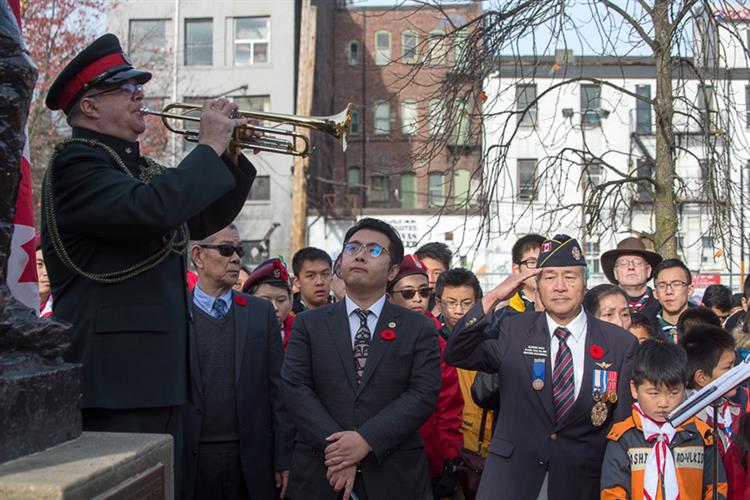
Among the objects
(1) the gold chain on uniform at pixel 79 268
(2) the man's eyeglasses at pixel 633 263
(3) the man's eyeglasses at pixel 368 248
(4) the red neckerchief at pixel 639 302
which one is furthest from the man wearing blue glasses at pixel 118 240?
(2) the man's eyeglasses at pixel 633 263

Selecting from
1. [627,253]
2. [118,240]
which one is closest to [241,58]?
[627,253]

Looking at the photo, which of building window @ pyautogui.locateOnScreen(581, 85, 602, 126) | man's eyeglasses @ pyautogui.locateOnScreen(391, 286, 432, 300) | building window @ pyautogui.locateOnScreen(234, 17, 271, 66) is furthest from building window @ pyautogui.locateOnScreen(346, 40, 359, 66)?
man's eyeglasses @ pyautogui.locateOnScreen(391, 286, 432, 300)

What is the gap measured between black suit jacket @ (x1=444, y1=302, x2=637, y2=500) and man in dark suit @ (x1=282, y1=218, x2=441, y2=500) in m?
0.34

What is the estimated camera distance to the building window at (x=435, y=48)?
24.3 ft

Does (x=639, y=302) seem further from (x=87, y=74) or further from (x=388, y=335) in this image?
(x=87, y=74)

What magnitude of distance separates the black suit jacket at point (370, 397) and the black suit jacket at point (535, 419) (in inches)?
12.4

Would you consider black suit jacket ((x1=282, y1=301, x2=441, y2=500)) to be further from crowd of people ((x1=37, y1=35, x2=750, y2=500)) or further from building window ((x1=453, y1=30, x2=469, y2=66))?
building window ((x1=453, y1=30, x2=469, y2=66))

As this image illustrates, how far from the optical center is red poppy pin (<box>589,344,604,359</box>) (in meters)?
4.30

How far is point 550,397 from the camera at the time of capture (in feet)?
13.9

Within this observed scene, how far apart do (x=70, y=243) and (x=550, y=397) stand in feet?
8.15

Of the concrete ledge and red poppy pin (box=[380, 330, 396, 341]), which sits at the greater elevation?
red poppy pin (box=[380, 330, 396, 341])

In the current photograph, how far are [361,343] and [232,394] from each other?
Answer: 828mm

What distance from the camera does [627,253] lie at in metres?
7.36

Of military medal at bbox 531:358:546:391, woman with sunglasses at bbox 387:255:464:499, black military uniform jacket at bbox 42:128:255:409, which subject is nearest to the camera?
black military uniform jacket at bbox 42:128:255:409
